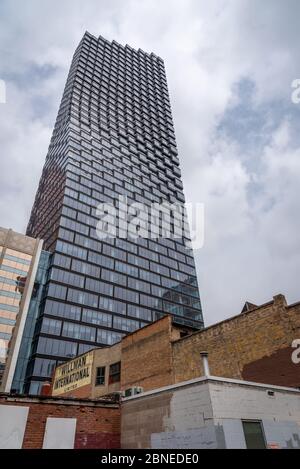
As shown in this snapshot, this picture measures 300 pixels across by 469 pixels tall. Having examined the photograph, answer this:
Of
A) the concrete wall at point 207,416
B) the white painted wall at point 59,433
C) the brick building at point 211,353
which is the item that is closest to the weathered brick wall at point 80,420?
the white painted wall at point 59,433

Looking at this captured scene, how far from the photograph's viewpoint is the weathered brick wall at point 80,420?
1109cm

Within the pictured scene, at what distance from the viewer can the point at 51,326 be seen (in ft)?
181

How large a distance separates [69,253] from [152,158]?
58202mm

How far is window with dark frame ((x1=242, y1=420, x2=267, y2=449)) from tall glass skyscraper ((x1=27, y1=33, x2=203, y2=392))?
160ft

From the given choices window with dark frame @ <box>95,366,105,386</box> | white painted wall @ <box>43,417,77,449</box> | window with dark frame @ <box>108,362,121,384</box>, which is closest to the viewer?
white painted wall @ <box>43,417,77,449</box>

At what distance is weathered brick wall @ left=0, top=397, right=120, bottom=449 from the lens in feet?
36.4

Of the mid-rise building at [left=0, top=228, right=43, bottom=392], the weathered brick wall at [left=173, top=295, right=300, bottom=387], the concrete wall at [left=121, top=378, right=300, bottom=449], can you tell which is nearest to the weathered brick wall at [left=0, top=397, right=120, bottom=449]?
the concrete wall at [left=121, top=378, right=300, bottom=449]

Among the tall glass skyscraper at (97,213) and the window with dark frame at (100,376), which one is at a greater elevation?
the tall glass skyscraper at (97,213)

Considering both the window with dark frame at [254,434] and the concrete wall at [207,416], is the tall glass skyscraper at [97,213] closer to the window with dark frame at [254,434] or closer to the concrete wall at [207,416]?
the concrete wall at [207,416]

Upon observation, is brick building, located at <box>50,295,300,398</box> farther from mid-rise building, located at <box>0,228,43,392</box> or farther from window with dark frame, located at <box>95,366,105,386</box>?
mid-rise building, located at <box>0,228,43,392</box>

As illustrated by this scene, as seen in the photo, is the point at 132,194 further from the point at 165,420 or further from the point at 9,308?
the point at 165,420

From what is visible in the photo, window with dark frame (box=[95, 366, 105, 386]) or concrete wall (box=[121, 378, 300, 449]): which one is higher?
window with dark frame (box=[95, 366, 105, 386])

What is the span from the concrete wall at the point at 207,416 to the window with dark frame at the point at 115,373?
42.1 feet
